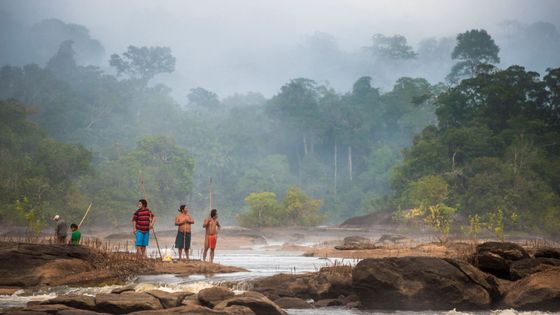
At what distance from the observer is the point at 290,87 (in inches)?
4466

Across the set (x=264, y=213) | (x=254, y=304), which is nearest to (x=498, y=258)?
(x=254, y=304)

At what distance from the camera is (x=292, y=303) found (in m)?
16.8

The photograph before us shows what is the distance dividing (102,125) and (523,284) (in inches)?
3675

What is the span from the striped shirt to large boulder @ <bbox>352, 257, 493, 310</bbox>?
7829mm

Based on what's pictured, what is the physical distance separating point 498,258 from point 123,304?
10.4 metres

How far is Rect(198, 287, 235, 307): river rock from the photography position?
48.1ft

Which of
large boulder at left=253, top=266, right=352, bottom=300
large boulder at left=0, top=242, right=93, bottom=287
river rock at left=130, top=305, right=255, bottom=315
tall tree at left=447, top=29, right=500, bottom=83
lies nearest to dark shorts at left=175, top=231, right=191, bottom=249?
large boulder at left=0, top=242, right=93, bottom=287

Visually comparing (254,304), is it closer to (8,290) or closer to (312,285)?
(312,285)

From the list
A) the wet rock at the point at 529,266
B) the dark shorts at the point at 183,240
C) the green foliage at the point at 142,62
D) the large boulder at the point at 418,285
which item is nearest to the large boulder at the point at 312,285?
the large boulder at the point at 418,285

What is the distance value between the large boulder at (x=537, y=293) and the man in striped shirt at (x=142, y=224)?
11073mm

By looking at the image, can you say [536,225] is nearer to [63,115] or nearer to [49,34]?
[63,115]

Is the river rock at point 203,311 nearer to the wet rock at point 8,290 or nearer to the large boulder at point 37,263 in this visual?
the wet rock at point 8,290

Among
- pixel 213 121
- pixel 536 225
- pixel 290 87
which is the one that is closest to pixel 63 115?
pixel 213 121

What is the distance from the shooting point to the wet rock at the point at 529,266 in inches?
707
